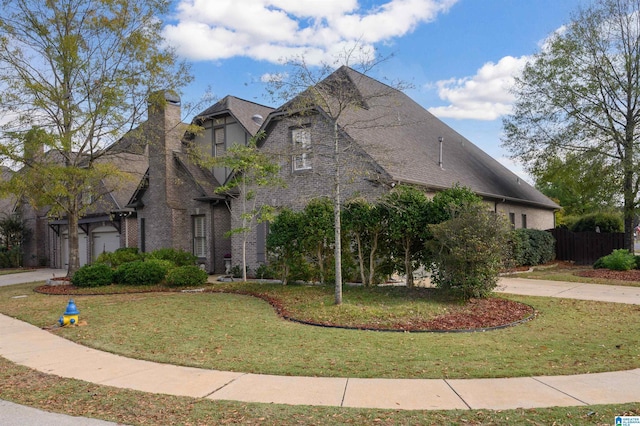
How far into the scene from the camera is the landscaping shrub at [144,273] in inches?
640

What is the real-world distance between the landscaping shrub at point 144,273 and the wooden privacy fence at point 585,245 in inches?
782

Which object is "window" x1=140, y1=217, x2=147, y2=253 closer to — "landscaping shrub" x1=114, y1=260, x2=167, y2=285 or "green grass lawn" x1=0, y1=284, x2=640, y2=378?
"landscaping shrub" x1=114, y1=260, x2=167, y2=285

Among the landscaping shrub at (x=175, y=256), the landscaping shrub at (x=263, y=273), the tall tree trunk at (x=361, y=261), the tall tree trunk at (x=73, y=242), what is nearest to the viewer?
the tall tree trunk at (x=361, y=261)

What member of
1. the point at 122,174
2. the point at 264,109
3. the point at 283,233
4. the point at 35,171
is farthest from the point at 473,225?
the point at 264,109

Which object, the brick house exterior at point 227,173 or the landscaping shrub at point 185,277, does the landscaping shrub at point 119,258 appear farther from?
the landscaping shrub at point 185,277

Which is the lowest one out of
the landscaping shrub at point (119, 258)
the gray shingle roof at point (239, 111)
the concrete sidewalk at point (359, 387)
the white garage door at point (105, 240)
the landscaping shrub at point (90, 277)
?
the concrete sidewalk at point (359, 387)

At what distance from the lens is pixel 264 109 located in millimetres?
24641

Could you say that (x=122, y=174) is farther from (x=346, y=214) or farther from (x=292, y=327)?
(x=292, y=327)

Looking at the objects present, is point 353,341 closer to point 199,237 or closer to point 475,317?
point 475,317

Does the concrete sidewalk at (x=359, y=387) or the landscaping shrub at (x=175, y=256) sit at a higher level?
the landscaping shrub at (x=175, y=256)

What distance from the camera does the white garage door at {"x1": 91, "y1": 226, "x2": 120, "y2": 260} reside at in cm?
2506

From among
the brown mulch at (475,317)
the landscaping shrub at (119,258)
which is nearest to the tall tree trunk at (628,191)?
the brown mulch at (475,317)

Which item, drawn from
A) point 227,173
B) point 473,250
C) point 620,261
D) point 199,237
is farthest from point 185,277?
point 620,261

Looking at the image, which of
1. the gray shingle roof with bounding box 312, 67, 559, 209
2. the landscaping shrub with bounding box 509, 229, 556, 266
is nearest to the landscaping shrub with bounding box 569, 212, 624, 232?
the gray shingle roof with bounding box 312, 67, 559, 209
